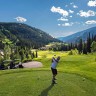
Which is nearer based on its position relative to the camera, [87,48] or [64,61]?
[64,61]

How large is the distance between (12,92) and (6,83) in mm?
3682

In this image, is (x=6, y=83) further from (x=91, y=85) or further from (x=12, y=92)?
(x=91, y=85)

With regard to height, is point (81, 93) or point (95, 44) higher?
point (95, 44)

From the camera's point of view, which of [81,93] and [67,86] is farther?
[67,86]

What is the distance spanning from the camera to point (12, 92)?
19.4 m

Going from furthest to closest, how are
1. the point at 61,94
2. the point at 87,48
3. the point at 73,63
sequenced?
the point at 87,48
the point at 73,63
the point at 61,94

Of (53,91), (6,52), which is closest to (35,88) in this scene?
(53,91)

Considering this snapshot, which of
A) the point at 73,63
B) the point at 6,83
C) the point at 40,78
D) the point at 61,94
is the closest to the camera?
the point at 61,94

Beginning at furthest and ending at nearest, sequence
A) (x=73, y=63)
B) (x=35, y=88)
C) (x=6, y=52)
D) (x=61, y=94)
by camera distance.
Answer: (x=6, y=52)
(x=73, y=63)
(x=35, y=88)
(x=61, y=94)

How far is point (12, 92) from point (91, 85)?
8677mm

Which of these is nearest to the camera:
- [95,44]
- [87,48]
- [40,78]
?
[40,78]

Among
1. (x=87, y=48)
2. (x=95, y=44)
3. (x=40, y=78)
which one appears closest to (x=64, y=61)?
(x=40, y=78)

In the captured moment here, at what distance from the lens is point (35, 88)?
67.2ft

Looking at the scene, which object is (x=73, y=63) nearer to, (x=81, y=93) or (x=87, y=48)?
(x=81, y=93)
